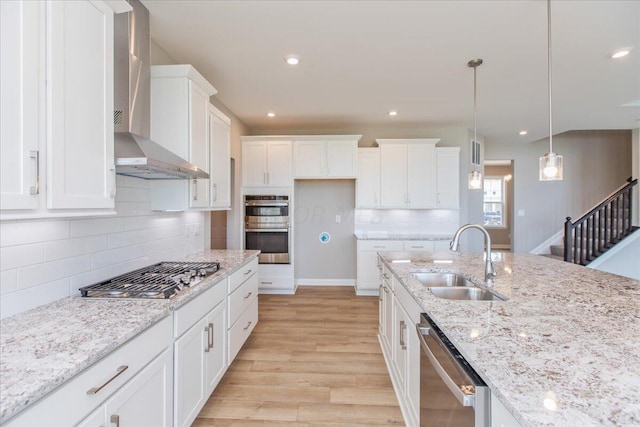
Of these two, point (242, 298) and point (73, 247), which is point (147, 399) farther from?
point (242, 298)

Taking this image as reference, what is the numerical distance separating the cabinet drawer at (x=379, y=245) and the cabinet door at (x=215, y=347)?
267cm

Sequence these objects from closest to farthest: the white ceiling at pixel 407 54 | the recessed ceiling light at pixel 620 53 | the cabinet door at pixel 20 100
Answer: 1. the cabinet door at pixel 20 100
2. the white ceiling at pixel 407 54
3. the recessed ceiling light at pixel 620 53

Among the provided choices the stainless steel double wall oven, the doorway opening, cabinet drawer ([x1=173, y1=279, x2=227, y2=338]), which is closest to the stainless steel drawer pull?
cabinet drawer ([x1=173, y1=279, x2=227, y2=338])

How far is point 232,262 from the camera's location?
8.30 feet

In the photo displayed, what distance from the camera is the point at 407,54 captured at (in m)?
2.62

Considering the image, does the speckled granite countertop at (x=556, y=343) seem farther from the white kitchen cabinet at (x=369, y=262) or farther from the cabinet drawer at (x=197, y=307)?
the white kitchen cabinet at (x=369, y=262)

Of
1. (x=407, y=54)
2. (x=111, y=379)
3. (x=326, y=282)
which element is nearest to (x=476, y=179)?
(x=407, y=54)

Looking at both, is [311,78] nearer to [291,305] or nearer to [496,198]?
[291,305]

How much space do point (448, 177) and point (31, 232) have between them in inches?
Result: 187

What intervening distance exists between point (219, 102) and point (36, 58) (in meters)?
2.82

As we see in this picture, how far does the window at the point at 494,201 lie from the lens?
28.2 ft

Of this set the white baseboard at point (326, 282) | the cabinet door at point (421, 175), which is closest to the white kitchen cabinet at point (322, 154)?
the cabinet door at point (421, 175)

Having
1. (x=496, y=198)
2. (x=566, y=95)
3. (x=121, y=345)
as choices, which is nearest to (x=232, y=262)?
(x=121, y=345)

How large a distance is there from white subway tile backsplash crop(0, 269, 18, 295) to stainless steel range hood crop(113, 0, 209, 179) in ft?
2.22
